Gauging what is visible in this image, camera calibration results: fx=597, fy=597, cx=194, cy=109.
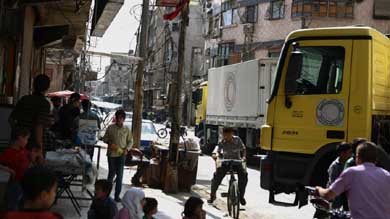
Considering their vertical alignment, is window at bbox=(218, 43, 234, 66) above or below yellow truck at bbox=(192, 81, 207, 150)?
above

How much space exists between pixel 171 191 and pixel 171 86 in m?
2.65

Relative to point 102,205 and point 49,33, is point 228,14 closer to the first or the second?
point 49,33

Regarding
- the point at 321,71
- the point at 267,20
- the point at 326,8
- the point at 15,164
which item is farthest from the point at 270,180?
the point at 267,20

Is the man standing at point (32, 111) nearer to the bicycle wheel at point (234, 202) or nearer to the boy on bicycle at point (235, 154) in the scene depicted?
the bicycle wheel at point (234, 202)

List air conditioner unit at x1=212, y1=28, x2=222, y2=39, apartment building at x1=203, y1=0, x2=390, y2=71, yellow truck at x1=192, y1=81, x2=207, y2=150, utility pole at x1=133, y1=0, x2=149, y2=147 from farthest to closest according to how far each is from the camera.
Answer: air conditioner unit at x1=212, y1=28, x2=222, y2=39 → apartment building at x1=203, y1=0, x2=390, y2=71 → yellow truck at x1=192, y1=81, x2=207, y2=150 → utility pole at x1=133, y1=0, x2=149, y2=147

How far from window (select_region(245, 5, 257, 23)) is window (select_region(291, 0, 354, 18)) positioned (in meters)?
5.63

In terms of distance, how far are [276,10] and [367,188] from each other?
40.8m

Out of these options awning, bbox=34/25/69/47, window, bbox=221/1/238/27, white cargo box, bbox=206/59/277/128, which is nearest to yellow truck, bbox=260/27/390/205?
awning, bbox=34/25/69/47

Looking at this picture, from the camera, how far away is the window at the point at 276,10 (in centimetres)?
4428

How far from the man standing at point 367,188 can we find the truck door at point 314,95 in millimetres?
3202

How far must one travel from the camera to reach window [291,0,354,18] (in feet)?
136

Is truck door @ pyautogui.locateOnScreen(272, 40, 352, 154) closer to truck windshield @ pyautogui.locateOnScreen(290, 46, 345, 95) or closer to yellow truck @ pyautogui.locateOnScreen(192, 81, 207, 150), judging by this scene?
truck windshield @ pyautogui.locateOnScreen(290, 46, 345, 95)

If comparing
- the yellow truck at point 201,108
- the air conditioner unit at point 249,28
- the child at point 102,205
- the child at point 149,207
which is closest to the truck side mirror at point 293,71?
the child at point 149,207

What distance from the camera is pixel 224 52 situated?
2005 inches
